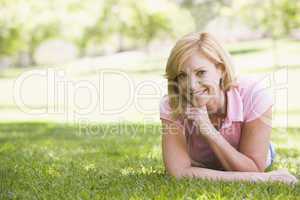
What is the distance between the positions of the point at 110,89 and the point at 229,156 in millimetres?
15679

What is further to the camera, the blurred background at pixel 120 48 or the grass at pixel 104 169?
the blurred background at pixel 120 48

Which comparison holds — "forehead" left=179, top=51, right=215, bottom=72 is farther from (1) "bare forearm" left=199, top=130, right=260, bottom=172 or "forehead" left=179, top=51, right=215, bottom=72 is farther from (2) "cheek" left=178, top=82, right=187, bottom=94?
(1) "bare forearm" left=199, top=130, right=260, bottom=172

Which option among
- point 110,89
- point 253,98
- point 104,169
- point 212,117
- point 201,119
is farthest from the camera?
point 110,89

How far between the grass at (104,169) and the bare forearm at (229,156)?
0.26 metres

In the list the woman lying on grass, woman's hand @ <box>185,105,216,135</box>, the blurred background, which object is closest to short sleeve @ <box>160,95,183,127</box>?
the woman lying on grass

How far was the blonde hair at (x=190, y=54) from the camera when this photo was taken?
3914 mm

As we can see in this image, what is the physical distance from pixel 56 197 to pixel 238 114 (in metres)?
1.42

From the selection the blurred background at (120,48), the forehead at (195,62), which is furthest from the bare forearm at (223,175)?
the blurred background at (120,48)

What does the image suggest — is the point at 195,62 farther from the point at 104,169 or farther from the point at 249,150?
the point at 104,169

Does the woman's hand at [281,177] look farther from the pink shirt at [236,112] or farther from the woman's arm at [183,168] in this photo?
the pink shirt at [236,112]

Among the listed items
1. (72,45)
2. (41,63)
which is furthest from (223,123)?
(41,63)

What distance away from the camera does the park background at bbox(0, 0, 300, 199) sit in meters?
4.09

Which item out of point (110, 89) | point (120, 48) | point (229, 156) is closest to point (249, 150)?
point (229, 156)

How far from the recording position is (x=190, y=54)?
390 centimetres
